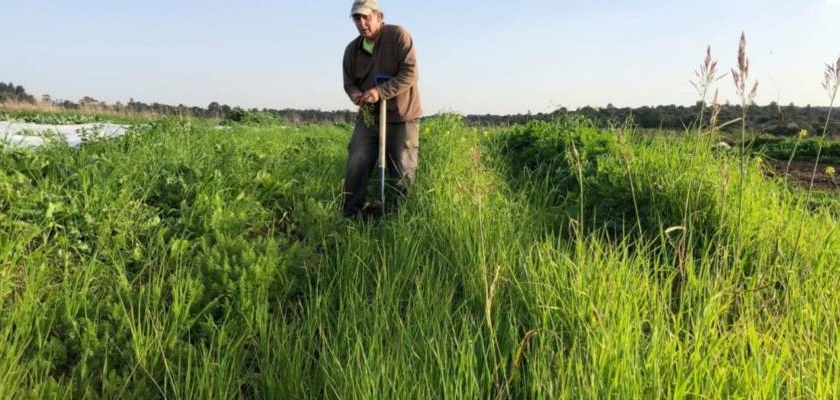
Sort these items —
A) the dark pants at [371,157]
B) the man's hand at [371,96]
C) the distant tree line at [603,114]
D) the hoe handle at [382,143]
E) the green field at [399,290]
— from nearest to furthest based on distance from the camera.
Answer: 1. the green field at [399,290]
2. the man's hand at [371,96]
3. the hoe handle at [382,143]
4. the dark pants at [371,157]
5. the distant tree line at [603,114]

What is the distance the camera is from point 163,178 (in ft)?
11.4

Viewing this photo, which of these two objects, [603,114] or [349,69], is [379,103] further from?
[603,114]

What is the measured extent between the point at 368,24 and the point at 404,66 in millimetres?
393

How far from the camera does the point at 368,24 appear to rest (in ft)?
13.0

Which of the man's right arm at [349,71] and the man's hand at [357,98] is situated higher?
the man's right arm at [349,71]

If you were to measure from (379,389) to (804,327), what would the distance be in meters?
1.46

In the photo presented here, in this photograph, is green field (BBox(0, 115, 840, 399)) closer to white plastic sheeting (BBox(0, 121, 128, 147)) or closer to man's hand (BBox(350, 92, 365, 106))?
white plastic sheeting (BBox(0, 121, 128, 147))

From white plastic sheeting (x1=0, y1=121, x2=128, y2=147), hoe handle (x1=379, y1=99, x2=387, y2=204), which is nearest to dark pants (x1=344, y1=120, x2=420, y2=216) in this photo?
hoe handle (x1=379, y1=99, x2=387, y2=204)

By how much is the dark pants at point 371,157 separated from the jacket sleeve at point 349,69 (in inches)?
11.6

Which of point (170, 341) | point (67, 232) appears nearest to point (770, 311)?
point (170, 341)

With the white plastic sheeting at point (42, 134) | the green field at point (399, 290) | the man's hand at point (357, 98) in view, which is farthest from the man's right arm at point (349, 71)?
the white plastic sheeting at point (42, 134)

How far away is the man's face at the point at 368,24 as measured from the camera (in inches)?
154


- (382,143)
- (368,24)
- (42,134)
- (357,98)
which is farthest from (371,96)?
(42,134)

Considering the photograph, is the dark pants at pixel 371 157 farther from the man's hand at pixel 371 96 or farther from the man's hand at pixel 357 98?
the man's hand at pixel 371 96
